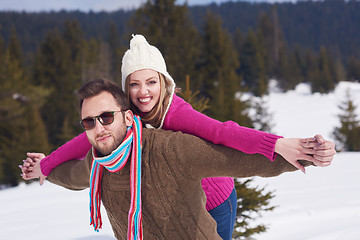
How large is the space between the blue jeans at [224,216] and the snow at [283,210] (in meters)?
2.29

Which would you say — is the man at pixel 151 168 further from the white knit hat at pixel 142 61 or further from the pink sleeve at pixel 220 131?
the white knit hat at pixel 142 61

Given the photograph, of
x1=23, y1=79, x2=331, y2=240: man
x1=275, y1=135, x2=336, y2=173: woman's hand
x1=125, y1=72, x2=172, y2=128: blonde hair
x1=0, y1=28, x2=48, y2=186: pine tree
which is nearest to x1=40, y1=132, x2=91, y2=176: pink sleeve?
x1=23, y1=79, x2=331, y2=240: man

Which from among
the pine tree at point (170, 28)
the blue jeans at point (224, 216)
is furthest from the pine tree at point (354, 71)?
the blue jeans at point (224, 216)

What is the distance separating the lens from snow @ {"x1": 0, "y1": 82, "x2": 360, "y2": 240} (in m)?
4.90

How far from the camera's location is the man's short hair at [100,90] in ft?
6.19

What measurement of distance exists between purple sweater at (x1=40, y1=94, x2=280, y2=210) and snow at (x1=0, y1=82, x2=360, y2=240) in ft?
8.19

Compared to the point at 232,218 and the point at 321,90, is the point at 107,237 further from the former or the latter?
the point at 321,90

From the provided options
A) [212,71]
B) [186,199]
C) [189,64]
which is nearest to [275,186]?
[186,199]

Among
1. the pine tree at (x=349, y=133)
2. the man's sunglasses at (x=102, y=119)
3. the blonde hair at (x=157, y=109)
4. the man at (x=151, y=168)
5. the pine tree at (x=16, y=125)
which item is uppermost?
the pine tree at (x=16, y=125)

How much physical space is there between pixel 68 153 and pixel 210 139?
0.99 metres

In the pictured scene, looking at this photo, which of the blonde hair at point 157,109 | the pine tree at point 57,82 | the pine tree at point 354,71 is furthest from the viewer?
the pine tree at point 354,71

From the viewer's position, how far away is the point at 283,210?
19.7 ft

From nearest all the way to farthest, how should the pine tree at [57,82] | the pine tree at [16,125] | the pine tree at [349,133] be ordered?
the pine tree at [349,133] → the pine tree at [16,125] → the pine tree at [57,82]

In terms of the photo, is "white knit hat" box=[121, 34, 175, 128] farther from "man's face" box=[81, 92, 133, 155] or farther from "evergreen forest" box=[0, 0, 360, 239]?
"evergreen forest" box=[0, 0, 360, 239]
